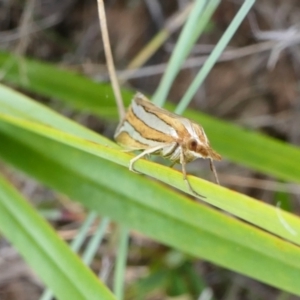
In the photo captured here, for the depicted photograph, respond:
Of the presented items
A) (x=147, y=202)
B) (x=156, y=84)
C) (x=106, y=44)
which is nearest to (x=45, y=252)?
(x=147, y=202)

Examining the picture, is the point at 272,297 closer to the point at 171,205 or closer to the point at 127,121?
the point at 171,205

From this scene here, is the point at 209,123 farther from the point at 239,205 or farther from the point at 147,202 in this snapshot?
the point at 239,205

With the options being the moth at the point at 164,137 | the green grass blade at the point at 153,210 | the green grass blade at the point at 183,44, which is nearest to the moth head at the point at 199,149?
the moth at the point at 164,137

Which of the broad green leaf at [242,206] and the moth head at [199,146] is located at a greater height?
the moth head at [199,146]

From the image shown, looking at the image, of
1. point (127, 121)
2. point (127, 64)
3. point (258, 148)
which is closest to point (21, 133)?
point (127, 121)

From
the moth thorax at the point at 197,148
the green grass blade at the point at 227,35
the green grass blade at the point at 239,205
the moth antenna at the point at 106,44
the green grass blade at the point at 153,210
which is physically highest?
the green grass blade at the point at 227,35

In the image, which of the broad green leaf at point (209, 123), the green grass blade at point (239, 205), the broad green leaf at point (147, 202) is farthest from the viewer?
→ the broad green leaf at point (209, 123)

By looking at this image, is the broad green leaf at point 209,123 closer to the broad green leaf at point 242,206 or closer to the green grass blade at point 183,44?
the green grass blade at point 183,44
